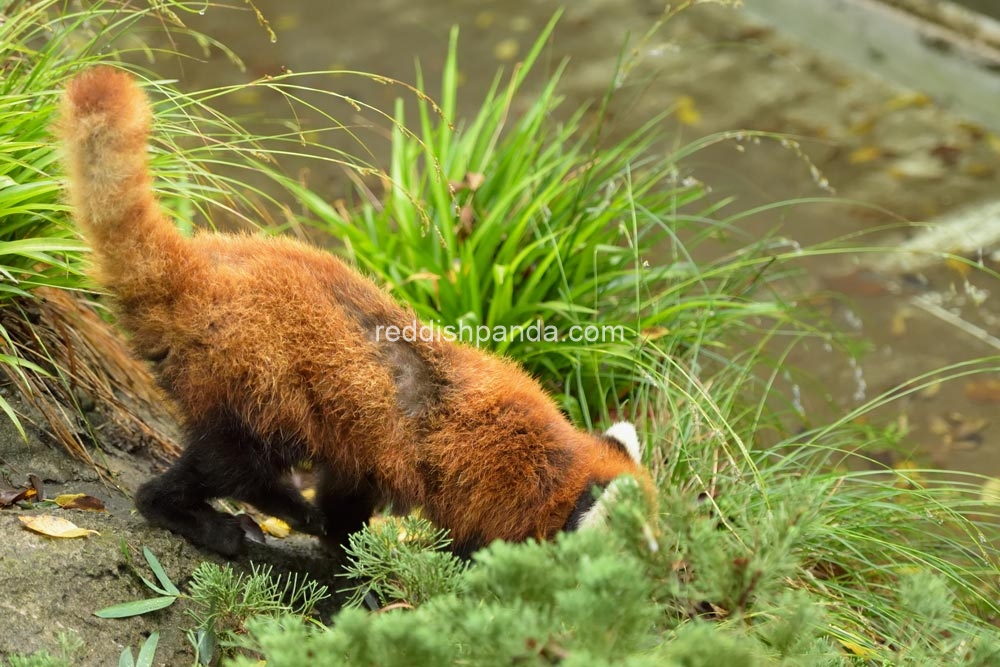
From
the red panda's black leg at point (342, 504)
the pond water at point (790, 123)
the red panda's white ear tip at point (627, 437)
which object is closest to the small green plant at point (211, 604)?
the red panda's black leg at point (342, 504)

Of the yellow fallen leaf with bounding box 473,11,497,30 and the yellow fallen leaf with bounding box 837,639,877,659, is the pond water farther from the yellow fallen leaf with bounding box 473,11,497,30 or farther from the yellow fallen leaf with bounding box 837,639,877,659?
the yellow fallen leaf with bounding box 837,639,877,659

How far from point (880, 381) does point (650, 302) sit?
6.01 ft

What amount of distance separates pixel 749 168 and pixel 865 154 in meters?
0.78

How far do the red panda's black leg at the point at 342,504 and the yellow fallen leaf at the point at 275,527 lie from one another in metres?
0.27

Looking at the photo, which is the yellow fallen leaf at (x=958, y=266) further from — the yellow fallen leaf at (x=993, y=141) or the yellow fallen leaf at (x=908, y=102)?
the yellow fallen leaf at (x=908, y=102)

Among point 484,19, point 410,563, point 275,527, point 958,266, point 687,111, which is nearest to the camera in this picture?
point 410,563

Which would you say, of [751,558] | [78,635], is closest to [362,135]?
[78,635]

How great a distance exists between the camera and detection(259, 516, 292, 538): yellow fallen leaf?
3672 mm

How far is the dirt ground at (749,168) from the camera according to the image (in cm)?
296

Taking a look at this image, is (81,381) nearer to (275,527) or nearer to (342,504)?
(275,527)

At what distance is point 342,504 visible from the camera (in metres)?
3.37

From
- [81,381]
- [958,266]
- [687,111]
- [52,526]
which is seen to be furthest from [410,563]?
[687,111]

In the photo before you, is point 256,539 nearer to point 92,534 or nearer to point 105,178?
point 92,534

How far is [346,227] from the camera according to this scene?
15.1 ft
